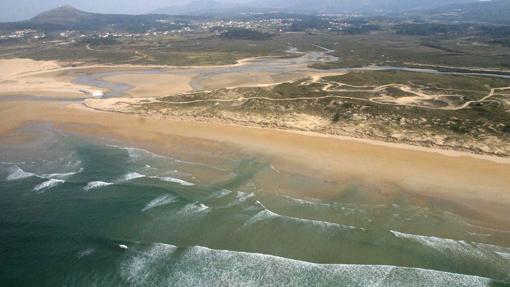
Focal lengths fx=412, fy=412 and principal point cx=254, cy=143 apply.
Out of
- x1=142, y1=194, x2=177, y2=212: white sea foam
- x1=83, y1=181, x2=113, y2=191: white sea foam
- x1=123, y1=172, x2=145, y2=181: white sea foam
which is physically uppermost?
x1=83, y1=181, x2=113, y2=191: white sea foam

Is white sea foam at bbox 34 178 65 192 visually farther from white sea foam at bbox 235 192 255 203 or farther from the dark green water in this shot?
white sea foam at bbox 235 192 255 203

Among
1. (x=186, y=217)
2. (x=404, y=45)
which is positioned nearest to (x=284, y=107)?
(x=186, y=217)

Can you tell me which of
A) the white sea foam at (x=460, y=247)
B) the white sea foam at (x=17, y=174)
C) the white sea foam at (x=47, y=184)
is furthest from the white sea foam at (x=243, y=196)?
the white sea foam at (x=17, y=174)

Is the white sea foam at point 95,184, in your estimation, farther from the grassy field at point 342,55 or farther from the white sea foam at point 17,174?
the grassy field at point 342,55

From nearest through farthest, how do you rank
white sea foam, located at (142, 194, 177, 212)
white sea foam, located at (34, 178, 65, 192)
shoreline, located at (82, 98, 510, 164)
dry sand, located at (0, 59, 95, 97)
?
1. white sea foam, located at (142, 194, 177, 212)
2. white sea foam, located at (34, 178, 65, 192)
3. shoreline, located at (82, 98, 510, 164)
4. dry sand, located at (0, 59, 95, 97)

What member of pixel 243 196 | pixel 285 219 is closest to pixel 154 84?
pixel 243 196

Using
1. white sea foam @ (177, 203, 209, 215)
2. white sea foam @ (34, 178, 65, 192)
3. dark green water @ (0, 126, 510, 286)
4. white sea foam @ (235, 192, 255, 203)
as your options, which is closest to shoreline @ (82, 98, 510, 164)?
dark green water @ (0, 126, 510, 286)
